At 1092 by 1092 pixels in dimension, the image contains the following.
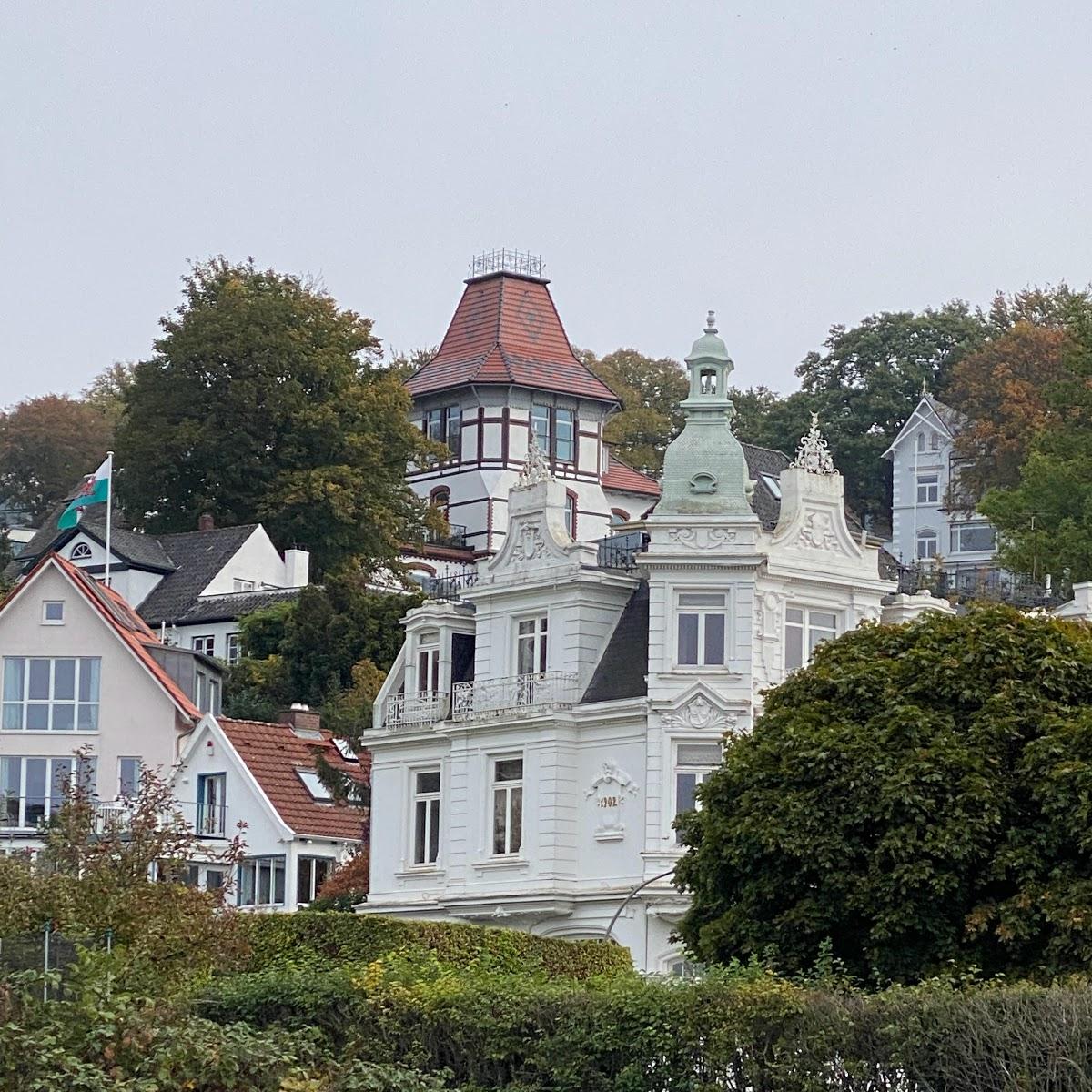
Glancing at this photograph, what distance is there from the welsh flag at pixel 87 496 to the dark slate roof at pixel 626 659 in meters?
38.1

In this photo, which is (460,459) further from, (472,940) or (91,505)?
(472,940)

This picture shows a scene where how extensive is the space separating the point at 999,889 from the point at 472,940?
24.2 ft

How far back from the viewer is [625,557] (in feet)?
209

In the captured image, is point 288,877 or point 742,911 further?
point 288,877

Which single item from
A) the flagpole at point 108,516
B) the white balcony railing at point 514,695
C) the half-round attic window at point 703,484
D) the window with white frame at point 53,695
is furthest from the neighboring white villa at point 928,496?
the half-round attic window at point 703,484

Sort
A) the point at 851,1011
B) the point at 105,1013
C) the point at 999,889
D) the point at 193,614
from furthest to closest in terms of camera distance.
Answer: the point at 193,614 < the point at 999,889 < the point at 105,1013 < the point at 851,1011

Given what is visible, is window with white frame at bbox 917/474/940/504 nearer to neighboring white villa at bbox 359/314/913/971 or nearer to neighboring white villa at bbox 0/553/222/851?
neighboring white villa at bbox 0/553/222/851

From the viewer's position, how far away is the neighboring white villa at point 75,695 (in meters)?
74.9

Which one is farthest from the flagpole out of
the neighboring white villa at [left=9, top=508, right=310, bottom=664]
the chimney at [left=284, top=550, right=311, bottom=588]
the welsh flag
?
the chimney at [left=284, top=550, right=311, bottom=588]

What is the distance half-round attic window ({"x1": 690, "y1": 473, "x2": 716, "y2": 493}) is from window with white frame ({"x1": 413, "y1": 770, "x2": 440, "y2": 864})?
8178mm

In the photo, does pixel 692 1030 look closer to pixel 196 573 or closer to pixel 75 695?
pixel 75 695

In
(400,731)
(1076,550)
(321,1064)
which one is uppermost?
(1076,550)

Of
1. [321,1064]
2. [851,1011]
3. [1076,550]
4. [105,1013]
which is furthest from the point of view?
[1076,550]

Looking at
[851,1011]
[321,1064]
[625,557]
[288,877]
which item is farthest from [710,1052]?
[288,877]
